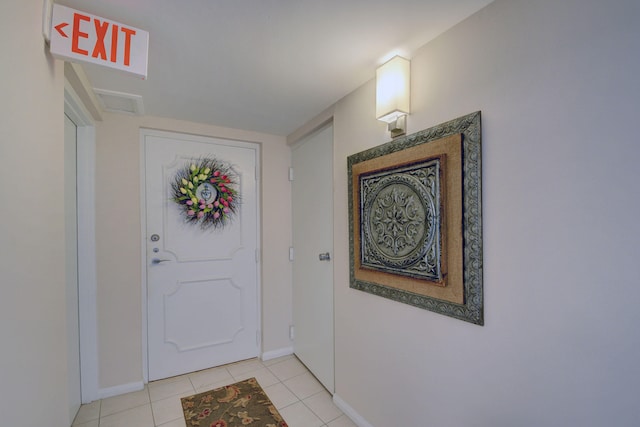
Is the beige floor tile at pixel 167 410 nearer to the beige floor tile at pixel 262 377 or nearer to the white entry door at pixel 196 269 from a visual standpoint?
the white entry door at pixel 196 269

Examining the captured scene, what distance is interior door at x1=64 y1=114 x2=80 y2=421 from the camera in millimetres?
1730

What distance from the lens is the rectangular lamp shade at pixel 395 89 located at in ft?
4.48

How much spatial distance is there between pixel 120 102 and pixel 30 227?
1379 millimetres

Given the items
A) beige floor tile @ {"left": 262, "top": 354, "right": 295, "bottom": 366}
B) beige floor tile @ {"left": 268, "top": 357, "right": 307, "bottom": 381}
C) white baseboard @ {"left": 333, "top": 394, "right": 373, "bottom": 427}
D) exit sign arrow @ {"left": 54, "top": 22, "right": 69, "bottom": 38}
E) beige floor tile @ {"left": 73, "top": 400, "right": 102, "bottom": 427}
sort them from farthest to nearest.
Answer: beige floor tile @ {"left": 262, "top": 354, "right": 295, "bottom": 366} → beige floor tile @ {"left": 268, "top": 357, "right": 307, "bottom": 381} → beige floor tile @ {"left": 73, "top": 400, "right": 102, "bottom": 427} → white baseboard @ {"left": 333, "top": 394, "right": 373, "bottom": 427} → exit sign arrow @ {"left": 54, "top": 22, "right": 69, "bottom": 38}

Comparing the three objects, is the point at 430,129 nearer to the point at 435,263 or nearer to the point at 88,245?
the point at 435,263

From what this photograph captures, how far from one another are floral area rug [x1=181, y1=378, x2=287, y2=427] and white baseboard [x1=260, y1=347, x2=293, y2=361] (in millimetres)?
388

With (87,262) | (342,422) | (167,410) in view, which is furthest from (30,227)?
(342,422)

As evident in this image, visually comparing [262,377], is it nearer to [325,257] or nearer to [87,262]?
[325,257]

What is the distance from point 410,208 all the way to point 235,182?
1.73 metres

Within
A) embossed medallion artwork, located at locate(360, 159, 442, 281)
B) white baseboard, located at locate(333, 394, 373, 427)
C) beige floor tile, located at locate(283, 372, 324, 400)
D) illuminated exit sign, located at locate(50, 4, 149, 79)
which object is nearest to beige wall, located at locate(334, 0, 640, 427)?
embossed medallion artwork, located at locate(360, 159, 442, 281)

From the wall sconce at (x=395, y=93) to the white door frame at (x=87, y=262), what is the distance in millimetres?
1983

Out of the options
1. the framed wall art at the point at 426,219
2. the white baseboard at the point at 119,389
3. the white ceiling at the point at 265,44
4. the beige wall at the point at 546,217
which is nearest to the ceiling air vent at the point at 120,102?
the white ceiling at the point at 265,44

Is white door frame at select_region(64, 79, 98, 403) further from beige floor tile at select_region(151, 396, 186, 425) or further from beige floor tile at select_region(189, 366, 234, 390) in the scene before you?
beige floor tile at select_region(189, 366, 234, 390)

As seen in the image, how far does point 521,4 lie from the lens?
0.98 metres
